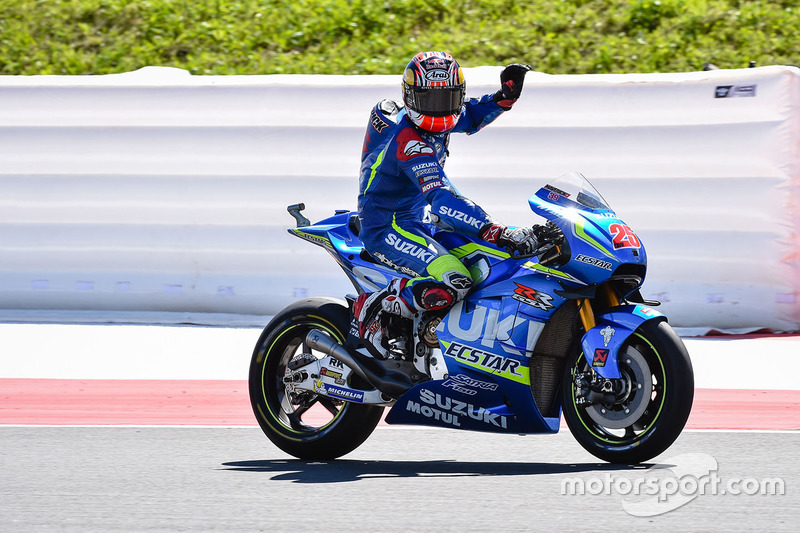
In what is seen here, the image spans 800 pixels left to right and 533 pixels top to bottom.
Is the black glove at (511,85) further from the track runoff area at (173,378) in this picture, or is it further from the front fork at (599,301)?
the track runoff area at (173,378)

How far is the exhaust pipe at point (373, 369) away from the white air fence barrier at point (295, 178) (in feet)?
10.9

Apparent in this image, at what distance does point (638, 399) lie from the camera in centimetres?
530

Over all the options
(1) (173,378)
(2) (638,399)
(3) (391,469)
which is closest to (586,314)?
(2) (638,399)

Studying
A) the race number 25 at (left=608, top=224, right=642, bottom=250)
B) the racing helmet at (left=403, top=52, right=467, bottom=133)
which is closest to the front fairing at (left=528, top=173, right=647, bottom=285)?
the race number 25 at (left=608, top=224, right=642, bottom=250)

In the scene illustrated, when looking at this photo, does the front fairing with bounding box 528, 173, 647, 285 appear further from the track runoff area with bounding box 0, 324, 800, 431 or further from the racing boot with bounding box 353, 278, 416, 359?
the track runoff area with bounding box 0, 324, 800, 431

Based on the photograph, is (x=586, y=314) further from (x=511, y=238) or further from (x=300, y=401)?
(x=300, y=401)

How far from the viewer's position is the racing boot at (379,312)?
5.91 meters

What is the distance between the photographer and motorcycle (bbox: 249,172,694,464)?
17.4 ft

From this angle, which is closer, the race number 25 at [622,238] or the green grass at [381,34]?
the race number 25 at [622,238]

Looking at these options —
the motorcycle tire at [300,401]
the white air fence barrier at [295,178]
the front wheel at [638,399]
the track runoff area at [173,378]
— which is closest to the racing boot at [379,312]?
the motorcycle tire at [300,401]

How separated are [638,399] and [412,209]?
1.51 metres

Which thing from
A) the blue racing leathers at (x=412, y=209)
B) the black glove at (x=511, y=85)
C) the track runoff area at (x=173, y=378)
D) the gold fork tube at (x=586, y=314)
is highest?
the black glove at (x=511, y=85)

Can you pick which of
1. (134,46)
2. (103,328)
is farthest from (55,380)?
(134,46)

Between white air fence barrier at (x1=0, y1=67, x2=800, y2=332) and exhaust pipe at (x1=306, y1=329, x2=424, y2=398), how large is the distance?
3.33m
